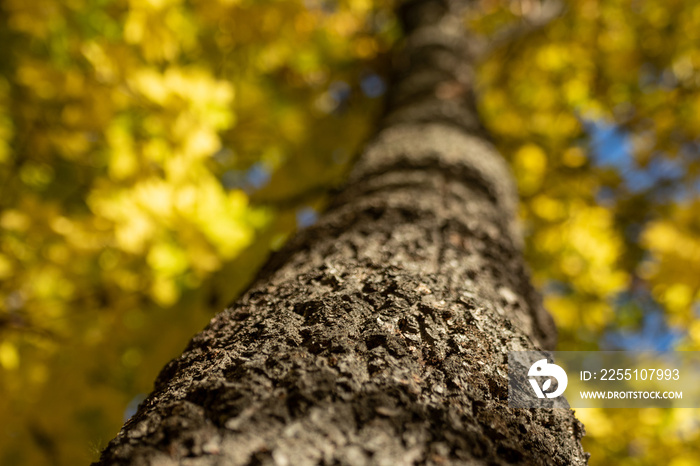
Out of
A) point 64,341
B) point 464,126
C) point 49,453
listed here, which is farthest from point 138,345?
point 464,126

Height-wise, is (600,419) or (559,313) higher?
(559,313)

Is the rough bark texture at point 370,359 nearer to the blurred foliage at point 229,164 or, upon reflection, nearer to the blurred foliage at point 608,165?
the blurred foliage at point 229,164

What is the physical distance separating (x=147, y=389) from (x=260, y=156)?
1.17 meters

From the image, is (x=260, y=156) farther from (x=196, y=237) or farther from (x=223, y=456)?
(x=223, y=456)

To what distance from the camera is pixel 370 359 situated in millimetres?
442

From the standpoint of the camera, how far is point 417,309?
Result: 533 mm

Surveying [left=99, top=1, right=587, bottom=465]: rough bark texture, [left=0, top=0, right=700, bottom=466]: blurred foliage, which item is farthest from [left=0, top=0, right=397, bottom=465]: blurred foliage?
[left=99, top=1, right=587, bottom=465]: rough bark texture

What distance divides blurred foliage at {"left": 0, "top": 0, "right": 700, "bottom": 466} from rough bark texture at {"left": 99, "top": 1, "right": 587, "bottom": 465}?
0.57 meters

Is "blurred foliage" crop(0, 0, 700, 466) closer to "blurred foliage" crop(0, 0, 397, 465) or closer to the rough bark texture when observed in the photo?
"blurred foliage" crop(0, 0, 397, 465)

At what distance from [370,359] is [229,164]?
1.72m

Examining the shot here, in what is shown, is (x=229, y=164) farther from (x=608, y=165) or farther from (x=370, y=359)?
(x=608, y=165)

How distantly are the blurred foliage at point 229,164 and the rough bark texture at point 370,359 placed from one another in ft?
1.87

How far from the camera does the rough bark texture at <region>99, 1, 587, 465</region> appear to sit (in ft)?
1.19

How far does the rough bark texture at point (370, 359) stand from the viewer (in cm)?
36
